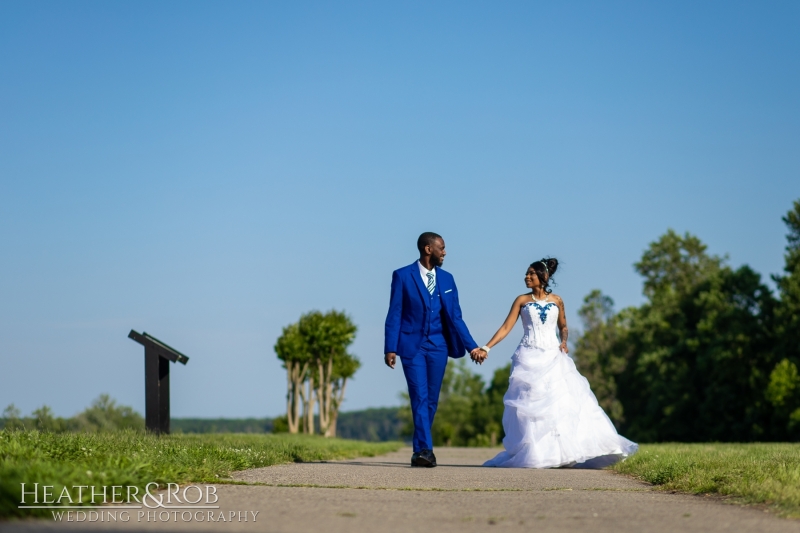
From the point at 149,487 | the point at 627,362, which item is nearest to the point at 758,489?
the point at 149,487

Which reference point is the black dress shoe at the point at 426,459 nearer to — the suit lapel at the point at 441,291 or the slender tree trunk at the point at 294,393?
the suit lapel at the point at 441,291

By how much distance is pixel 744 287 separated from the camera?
1932 inches

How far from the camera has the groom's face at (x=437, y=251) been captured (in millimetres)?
11383

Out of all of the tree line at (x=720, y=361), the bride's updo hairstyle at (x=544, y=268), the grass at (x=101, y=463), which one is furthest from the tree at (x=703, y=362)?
the grass at (x=101, y=463)

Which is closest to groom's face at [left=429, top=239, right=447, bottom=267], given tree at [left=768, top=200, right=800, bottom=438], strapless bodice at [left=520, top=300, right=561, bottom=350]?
strapless bodice at [left=520, top=300, right=561, bottom=350]

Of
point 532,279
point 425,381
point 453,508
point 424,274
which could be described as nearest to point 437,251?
point 424,274

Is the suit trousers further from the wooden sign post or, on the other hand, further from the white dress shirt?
the wooden sign post

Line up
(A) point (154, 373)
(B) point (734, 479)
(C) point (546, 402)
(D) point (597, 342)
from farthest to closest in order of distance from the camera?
1. (D) point (597, 342)
2. (A) point (154, 373)
3. (C) point (546, 402)
4. (B) point (734, 479)

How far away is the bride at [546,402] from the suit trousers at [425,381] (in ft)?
1.72

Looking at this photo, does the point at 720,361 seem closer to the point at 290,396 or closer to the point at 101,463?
the point at 290,396

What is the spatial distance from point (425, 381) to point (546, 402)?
1793mm

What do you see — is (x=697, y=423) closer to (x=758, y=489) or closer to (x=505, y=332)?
(x=505, y=332)

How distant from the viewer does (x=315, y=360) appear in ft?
101

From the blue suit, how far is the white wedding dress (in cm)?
127
